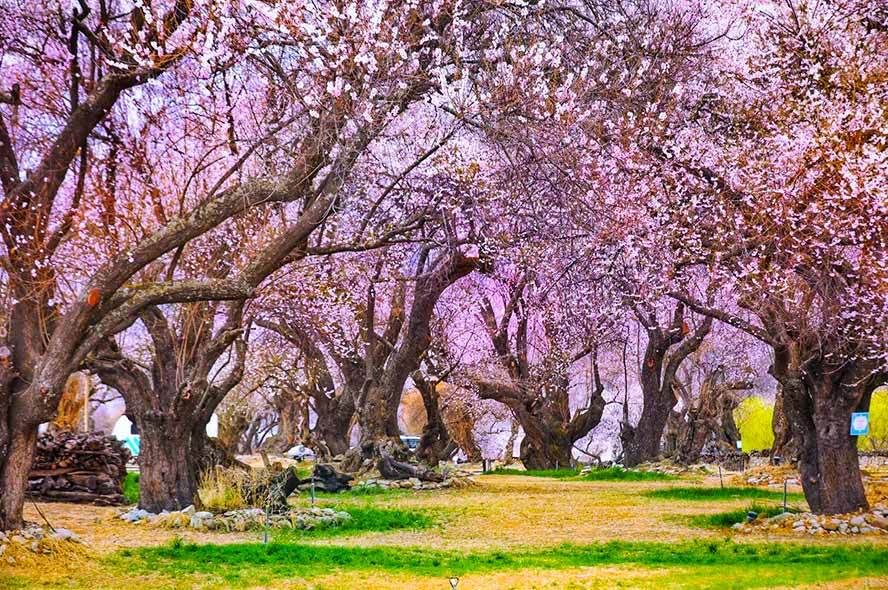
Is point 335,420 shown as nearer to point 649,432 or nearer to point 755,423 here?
point 649,432

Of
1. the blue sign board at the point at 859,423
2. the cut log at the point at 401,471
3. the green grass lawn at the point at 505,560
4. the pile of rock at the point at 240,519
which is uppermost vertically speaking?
the blue sign board at the point at 859,423

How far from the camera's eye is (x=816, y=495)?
13.6 metres

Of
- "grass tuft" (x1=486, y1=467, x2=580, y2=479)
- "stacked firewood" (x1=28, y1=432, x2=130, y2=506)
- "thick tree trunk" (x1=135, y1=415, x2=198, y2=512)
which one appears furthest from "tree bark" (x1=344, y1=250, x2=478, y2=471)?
"thick tree trunk" (x1=135, y1=415, x2=198, y2=512)

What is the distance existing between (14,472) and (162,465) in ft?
14.4

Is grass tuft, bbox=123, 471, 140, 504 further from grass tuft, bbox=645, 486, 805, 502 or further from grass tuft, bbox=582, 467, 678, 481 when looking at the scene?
grass tuft, bbox=582, 467, 678, 481

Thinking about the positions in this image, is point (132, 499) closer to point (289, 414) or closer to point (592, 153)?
point (592, 153)

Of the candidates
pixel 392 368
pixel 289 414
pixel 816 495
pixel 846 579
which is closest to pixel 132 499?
pixel 392 368

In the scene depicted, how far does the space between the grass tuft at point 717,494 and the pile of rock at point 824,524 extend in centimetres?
391

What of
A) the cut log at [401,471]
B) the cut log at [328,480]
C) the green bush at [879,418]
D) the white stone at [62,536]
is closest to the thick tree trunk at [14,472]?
the white stone at [62,536]

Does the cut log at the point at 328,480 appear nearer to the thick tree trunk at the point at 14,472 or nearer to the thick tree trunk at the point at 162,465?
the thick tree trunk at the point at 162,465

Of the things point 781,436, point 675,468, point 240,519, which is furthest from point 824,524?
point 781,436

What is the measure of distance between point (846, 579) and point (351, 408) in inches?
748

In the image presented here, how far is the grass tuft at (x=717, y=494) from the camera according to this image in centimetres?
1761

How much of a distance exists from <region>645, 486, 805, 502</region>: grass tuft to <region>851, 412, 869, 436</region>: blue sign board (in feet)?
13.1
